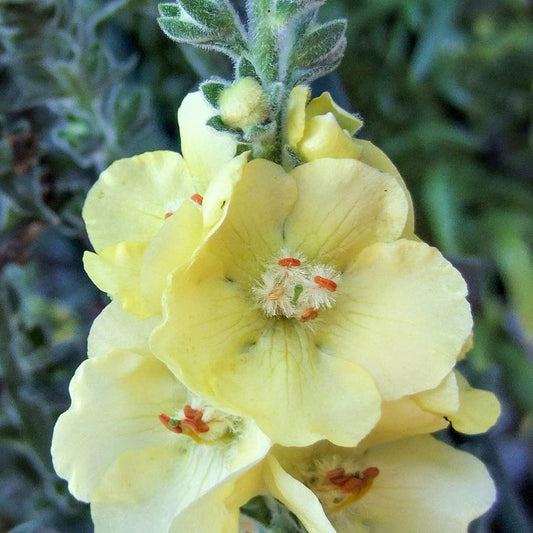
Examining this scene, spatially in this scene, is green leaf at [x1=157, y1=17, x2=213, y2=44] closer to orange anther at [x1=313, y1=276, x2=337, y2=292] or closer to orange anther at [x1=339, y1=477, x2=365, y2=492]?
orange anther at [x1=313, y1=276, x2=337, y2=292]

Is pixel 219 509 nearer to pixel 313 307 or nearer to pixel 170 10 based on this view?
pixel 313 307

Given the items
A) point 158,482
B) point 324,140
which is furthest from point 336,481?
point 324,140

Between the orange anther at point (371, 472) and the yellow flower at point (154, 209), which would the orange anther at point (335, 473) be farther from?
the yellow flower at point (154, 209)

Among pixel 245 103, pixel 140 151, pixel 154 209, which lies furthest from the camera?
pixel 140 151

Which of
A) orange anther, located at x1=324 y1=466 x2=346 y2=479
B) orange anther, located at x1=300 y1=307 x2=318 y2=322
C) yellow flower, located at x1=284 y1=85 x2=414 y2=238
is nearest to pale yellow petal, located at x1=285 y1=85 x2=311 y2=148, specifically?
yellow flower, located at x1=284 y1=85 x2=414 y2=238

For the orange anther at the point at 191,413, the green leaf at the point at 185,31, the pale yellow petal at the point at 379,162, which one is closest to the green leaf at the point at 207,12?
the green leaf at the point at 185,31

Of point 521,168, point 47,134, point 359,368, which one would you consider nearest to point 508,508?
point 359,368

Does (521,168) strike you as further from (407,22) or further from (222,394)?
(222,394)
